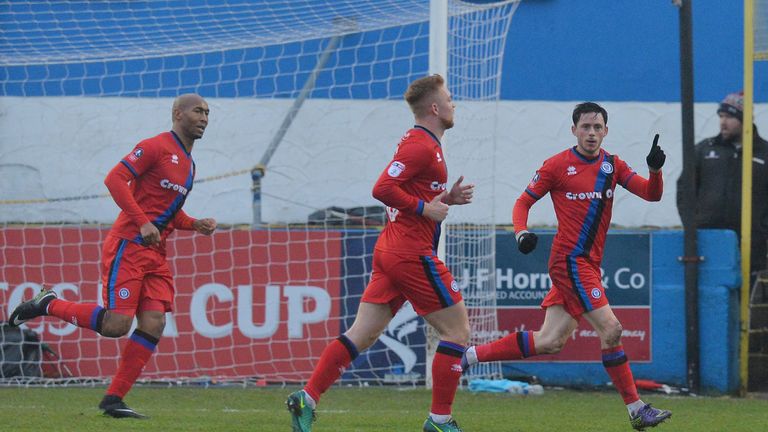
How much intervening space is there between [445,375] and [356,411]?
2001 millimetres

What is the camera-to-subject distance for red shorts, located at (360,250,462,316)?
6598 millimetres

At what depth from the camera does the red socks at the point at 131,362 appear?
776cm

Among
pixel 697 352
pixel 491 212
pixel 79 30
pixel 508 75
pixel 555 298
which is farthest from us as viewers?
pixel 508 75

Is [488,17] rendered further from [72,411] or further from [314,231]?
[72,411]

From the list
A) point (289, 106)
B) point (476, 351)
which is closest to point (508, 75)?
point (289, 106)

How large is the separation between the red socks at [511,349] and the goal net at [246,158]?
2539 mm

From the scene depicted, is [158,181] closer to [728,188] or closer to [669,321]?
[669,321]

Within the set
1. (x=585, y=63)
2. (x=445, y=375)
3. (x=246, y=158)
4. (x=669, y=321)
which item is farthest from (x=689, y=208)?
(x=246, y=158)

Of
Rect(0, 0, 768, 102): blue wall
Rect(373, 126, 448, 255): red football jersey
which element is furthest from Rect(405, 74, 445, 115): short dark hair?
Rect(0, 0, 768, 102): blue wall

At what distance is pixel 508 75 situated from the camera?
13.4m

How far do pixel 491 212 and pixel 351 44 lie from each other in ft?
8.94

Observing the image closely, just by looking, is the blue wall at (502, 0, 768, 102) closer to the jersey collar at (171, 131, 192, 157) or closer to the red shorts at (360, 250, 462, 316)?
the jersey collar at (171, 131, 192, 157)

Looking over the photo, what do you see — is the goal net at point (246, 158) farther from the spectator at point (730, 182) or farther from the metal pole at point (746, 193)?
the metal pole at point (746, 193)

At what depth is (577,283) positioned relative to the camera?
7.43 metres
